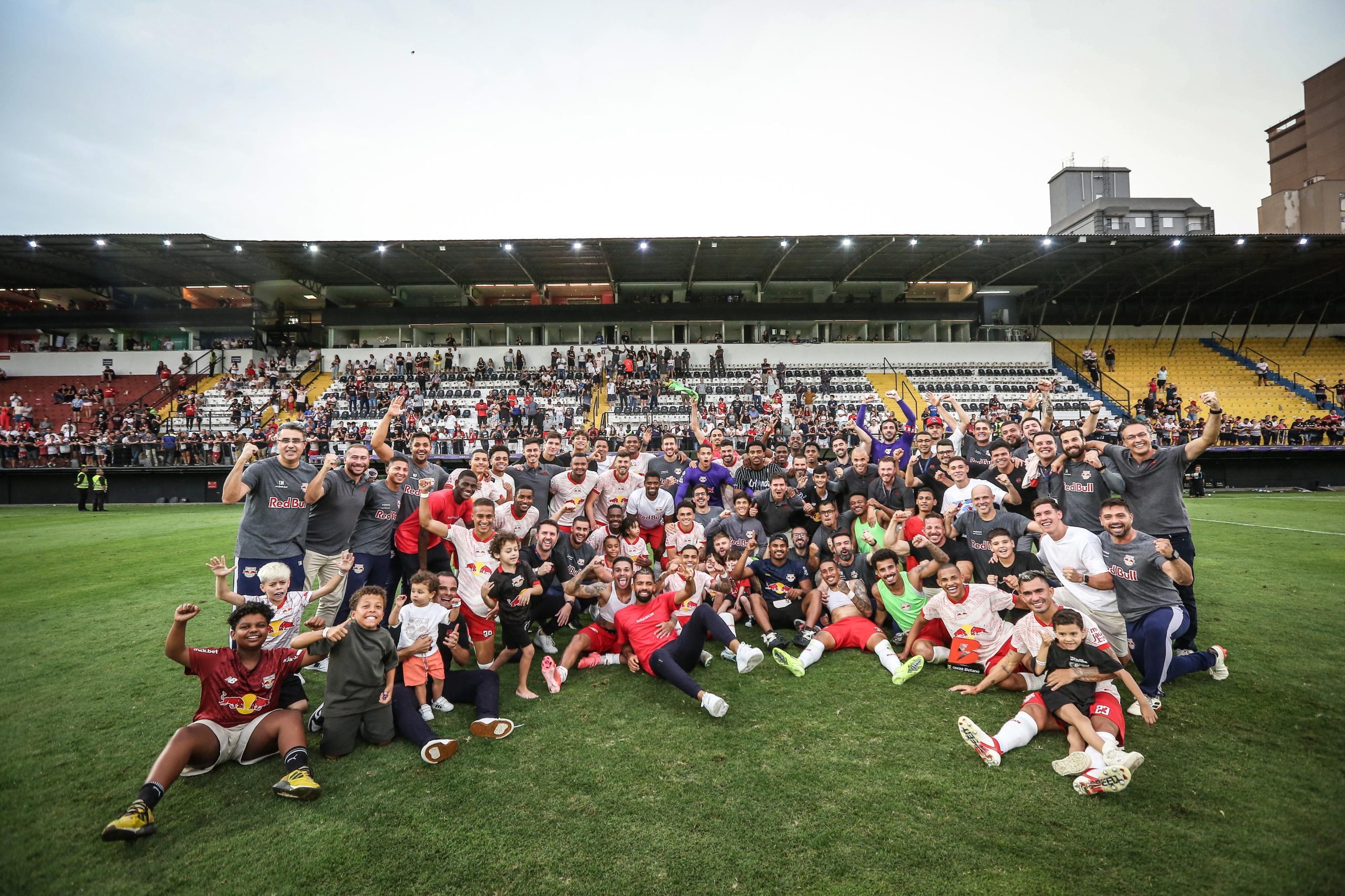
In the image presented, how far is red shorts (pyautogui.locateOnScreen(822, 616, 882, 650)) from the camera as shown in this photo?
20.1ft

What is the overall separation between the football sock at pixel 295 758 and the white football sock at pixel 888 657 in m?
4.32

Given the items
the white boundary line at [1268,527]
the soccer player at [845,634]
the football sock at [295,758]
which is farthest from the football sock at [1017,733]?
the white boundary line at [1268,527]

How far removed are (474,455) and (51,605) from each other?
669cm

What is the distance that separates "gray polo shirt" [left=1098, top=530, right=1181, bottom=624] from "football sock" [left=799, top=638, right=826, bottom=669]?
8.38 feet

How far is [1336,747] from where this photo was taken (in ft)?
13.1

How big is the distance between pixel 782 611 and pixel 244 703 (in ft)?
16.1

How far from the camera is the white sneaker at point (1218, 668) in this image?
512 cm

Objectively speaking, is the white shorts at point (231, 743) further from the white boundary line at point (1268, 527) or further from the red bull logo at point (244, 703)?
the white boundary line at point (1268, 527)

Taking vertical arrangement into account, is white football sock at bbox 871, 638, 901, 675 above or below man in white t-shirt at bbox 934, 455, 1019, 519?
below

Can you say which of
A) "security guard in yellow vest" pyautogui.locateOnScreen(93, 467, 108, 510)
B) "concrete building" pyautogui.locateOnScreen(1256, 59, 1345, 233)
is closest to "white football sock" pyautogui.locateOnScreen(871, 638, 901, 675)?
"security guard in yellow vest" pyautogui.locateOnScreen(93, 467, 108, 510)

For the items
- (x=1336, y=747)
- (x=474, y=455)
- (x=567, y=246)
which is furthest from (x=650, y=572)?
(x=567, y=246)

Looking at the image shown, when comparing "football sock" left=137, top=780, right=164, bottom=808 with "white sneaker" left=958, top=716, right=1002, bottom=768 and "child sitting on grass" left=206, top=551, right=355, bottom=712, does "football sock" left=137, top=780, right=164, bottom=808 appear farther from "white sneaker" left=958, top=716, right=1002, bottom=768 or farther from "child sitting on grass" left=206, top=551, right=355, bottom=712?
"white sneaker" left=958, top=716, right=1002, bottom=768

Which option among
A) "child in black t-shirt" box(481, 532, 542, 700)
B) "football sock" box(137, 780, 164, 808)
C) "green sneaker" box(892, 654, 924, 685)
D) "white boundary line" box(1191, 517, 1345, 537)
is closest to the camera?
"football sock" box(137, 780, 164, 808)

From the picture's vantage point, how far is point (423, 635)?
4.68m
